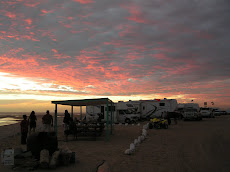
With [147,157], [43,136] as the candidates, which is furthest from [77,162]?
[147,157]

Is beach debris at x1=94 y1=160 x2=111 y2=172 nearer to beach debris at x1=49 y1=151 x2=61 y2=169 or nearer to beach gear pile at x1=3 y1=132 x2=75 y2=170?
beach gear pile at x1=3 y1=132 x2=75 y2=170

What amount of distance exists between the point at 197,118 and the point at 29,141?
26.4m

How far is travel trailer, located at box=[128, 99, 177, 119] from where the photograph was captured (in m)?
30.7

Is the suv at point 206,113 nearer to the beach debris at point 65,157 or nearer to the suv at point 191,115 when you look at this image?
the suv at point 191,115

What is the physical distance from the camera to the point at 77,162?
7.85 meters

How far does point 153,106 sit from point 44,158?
2517 centimetres

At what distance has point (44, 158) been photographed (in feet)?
23.6

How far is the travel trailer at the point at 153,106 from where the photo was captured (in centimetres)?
3069

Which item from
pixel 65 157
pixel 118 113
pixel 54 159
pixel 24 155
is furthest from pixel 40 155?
pixel 118 113

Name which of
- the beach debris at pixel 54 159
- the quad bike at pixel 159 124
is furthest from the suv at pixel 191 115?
the beach debris at pixel 54 159

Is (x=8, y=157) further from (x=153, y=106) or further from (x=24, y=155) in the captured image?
(x=153, y=106)

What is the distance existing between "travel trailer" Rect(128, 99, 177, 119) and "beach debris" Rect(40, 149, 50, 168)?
23.8 meters

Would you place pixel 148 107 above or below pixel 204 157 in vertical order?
above

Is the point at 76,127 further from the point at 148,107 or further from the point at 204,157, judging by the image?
the point at 148,107
